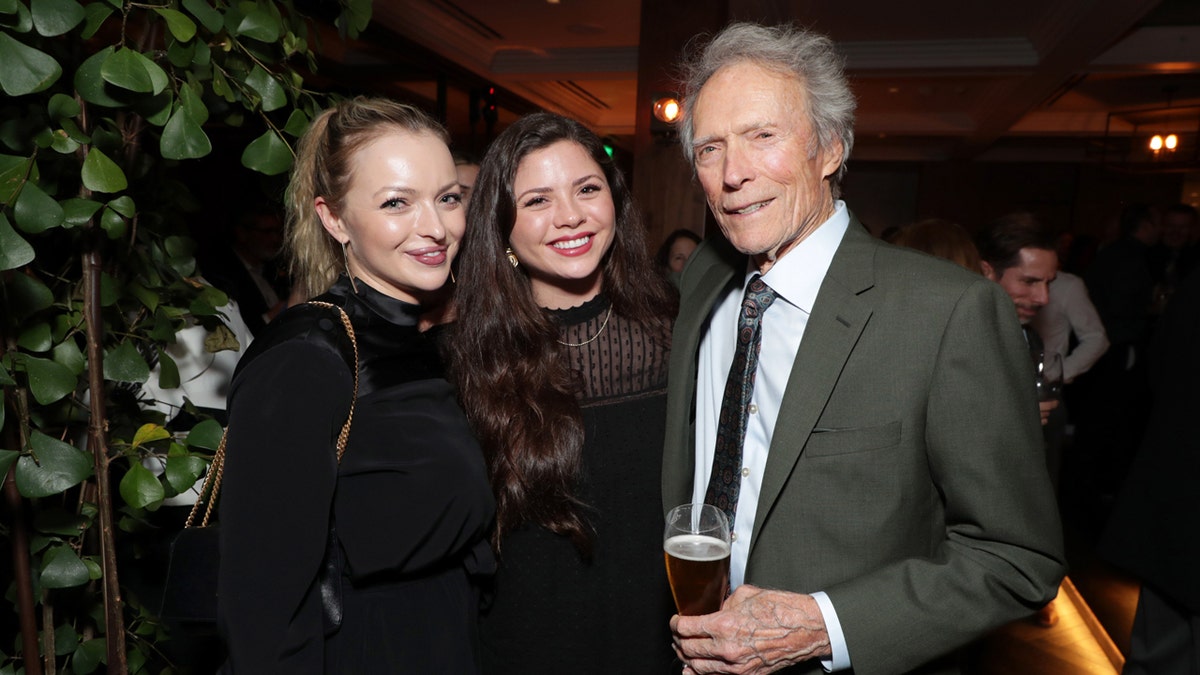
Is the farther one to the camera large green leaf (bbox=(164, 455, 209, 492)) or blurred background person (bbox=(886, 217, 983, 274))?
blurred background person (bbox=(886, 217, 983, 274))

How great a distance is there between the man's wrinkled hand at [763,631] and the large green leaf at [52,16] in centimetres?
122

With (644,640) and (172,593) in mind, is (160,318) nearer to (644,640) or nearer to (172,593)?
(172,593)

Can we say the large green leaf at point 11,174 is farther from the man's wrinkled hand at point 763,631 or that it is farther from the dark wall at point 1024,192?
the dark wall at point 1024,192

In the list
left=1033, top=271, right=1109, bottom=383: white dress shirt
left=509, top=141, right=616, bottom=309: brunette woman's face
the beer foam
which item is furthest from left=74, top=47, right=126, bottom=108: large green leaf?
left=1033, top=271, right=1109, bottom=383: white dress shirt

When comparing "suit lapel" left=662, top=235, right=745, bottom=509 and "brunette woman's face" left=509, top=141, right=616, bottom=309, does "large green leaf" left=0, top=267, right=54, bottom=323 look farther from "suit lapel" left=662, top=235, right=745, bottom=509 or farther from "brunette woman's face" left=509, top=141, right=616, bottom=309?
"suit lapel" left=662, top=235, right=745, bottom=509

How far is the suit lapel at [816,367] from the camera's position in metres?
1.26

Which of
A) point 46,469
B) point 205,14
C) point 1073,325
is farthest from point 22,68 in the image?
point 1073,325

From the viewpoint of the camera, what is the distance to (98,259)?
55.6 inches

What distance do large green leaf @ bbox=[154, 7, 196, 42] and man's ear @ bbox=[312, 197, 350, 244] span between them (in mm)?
426

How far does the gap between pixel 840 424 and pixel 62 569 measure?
1296mm

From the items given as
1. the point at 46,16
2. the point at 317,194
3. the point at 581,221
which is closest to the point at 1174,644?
the point at 581,221

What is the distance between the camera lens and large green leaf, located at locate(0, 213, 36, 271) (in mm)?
1110

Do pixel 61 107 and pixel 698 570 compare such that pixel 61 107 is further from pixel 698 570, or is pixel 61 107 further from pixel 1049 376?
pixel 1049 376

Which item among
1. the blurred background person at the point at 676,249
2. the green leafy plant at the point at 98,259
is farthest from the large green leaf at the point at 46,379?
the blurred background person at the point at 676,249
